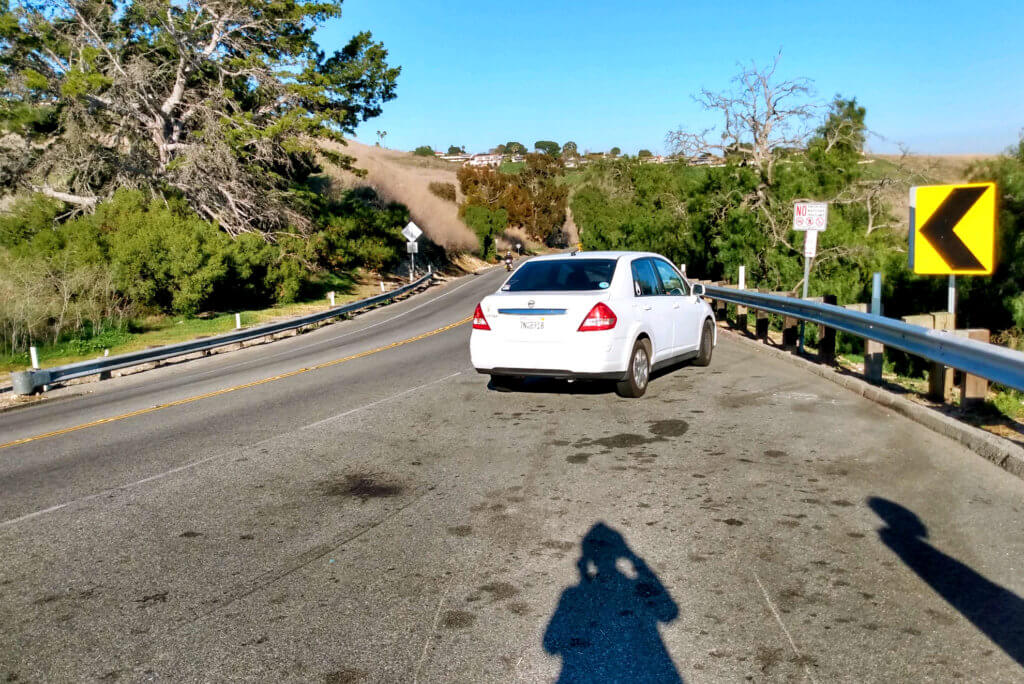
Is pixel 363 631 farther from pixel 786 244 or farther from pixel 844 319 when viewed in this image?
pixel 786 244

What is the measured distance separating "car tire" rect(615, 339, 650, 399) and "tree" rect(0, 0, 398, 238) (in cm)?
2720

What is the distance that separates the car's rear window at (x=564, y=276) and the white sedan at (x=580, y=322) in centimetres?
1

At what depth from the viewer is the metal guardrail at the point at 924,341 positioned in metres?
6.59

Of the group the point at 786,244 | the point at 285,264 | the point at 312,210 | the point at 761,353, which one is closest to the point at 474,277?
the point at 312,210

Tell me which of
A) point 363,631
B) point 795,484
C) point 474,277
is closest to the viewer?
point 363,631

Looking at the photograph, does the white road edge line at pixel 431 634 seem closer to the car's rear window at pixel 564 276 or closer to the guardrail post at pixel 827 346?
the car's rear window at pixel 564 276

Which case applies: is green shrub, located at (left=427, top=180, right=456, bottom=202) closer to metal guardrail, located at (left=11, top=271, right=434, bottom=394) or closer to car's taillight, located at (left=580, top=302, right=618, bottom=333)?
metal guardrail, located at (left=11, top=271, right=434, bottom=394)

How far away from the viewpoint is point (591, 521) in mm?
5508

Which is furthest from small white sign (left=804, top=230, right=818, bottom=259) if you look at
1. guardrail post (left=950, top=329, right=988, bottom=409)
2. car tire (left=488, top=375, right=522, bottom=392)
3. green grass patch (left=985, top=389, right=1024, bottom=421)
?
guardrail post (left=950, top=329, right=988, bottom=409)

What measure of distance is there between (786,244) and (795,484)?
2308 centimetres

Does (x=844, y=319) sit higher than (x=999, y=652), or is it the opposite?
(x=844, y=319)

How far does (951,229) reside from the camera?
29.4ft

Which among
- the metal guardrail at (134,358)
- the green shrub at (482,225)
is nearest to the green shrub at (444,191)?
the green shrub at (482,225)

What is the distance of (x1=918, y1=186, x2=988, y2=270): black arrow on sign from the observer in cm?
878
